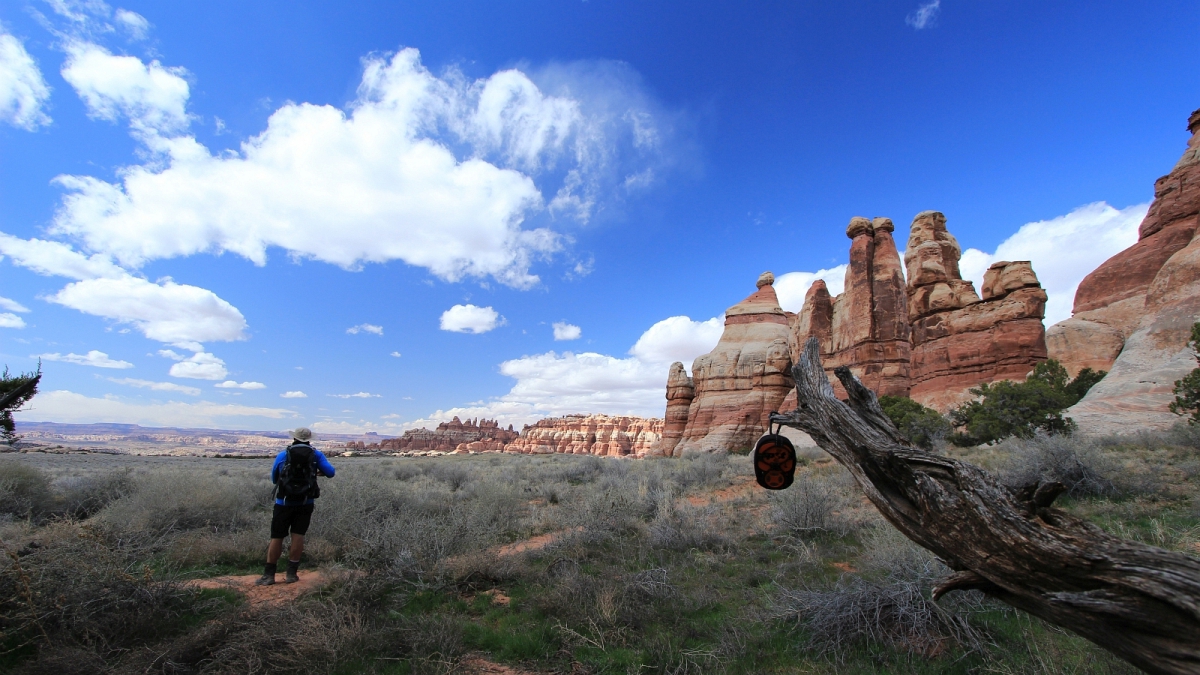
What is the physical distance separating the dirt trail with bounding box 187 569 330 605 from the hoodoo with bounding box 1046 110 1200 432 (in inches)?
980

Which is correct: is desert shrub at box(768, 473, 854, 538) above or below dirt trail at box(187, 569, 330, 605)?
above

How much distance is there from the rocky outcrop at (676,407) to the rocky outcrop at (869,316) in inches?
407

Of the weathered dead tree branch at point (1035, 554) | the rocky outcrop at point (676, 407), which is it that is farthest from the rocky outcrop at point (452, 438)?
the weathered dead tree branch at point (1035, 554)

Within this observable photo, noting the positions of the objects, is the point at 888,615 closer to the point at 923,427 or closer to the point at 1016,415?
the point at 1016,415

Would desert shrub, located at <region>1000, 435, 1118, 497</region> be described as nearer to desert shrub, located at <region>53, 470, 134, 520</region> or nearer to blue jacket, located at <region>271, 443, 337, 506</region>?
blue jacket, located at <region>271, 443, 337, 506</region>

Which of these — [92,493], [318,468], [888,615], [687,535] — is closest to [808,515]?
[687,535]

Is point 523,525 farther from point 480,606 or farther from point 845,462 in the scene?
point 845,462

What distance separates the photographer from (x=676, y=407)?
43.3 m

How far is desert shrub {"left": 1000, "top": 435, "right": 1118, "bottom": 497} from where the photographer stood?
26.3 feet

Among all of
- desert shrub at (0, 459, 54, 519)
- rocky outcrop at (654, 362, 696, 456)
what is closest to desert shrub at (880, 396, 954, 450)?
rocky outcrop at (654, 362, 696, 456)

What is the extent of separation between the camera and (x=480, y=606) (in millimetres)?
5160

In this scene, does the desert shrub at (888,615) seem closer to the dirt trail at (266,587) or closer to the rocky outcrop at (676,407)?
the dirt trail at (266,587)

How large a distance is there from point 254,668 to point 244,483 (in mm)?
8867

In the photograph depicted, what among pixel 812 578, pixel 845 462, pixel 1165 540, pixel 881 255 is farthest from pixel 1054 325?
pixel 845 462
